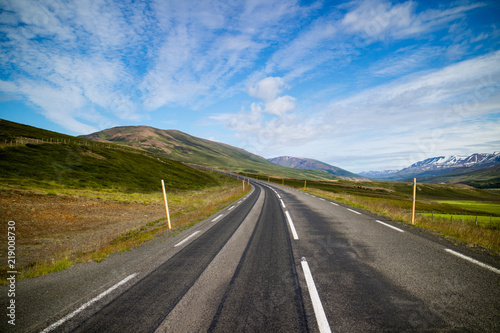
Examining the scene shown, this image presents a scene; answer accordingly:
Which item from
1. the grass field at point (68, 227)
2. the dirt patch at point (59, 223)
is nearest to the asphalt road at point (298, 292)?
the grass field at point (68, 227)

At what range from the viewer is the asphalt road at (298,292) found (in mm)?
2811

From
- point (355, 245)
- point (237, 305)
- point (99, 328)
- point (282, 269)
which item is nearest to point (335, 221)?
point (355, 245)

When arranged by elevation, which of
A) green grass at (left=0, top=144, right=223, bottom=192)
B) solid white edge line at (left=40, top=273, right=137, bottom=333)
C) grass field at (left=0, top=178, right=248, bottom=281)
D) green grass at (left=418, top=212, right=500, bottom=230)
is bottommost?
green grass at (left=418, top=212, right=500, bottom=230)

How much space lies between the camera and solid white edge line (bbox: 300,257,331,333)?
2.68 m

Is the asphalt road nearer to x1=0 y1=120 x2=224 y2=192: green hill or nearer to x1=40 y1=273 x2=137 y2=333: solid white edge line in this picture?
x1=40 y1=273 x2=137 y2=333: solid white edge line

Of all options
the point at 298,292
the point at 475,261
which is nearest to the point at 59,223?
the point at 298,292

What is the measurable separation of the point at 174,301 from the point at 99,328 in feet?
3.36

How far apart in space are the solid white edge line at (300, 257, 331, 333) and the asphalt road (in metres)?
0.01

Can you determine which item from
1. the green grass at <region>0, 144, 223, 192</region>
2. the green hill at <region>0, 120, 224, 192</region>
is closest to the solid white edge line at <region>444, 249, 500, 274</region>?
the green grass at <region>0, 144, 223, 192</region>

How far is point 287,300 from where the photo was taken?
3.37 meters

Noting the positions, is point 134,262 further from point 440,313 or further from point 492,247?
point 492,247

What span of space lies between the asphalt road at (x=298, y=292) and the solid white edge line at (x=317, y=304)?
0.05ft

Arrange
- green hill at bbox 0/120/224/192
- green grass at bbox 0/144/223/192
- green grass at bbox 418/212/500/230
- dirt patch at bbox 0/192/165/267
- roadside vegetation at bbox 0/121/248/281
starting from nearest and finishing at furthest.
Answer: roadside vegetation at bbox 0/121/248/281 < dirt patch at bbox 0/192/165/267 < green grass at bbox 418/212/500/230 < green grass at bbox 0/144/223/192 < green hill at bbox 0/120/224/192

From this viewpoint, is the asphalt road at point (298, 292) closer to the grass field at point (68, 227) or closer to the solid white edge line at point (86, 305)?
the solid white edge line at point (86, 305)
